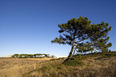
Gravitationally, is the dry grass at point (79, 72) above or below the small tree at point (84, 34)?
below

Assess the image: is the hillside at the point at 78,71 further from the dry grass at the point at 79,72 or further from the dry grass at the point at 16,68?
the dry grass at the point at 16,68

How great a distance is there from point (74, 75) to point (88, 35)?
1364cm

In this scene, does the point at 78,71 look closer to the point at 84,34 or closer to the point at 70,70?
the point at 70,70

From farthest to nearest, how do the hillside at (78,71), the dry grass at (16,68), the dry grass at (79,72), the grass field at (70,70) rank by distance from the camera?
the dry grass at (16,68) < the grass field at (70,70) < the hillside at (78,71) < the dry grass at (79,72)

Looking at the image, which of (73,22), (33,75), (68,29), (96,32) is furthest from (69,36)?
(33,75)

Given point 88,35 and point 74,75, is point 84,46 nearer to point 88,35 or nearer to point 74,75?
point 88,35

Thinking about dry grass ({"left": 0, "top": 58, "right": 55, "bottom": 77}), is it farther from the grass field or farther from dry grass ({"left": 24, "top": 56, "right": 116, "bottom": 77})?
dry grass ({"left": 24, "top": 56, "right": 116, "bottom": 77})

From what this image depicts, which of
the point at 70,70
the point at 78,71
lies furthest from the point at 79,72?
the point at 70,70

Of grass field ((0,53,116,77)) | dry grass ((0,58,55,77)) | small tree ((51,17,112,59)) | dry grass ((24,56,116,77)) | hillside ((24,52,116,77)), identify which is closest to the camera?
dry grass ((24,56,116,77))

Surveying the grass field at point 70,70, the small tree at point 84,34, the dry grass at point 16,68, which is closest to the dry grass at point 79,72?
the grass field at point 70,70

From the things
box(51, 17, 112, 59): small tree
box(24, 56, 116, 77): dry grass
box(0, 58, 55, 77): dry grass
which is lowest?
box(0, 58, 55, 77): dry grass

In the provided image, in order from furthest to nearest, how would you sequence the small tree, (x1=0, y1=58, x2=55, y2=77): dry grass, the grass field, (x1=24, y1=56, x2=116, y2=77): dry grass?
the small tree, (x1=0, y1=58, x2=55, y2=77): dry grass, the grass field, (x1=24, y1=56, x2=116, y2=77): dry grass

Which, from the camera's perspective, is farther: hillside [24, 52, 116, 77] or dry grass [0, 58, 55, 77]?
dry grass [0, 58, 55, 77]

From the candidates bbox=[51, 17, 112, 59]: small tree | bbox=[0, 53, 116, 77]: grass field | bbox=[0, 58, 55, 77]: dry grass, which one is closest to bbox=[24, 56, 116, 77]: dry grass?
bbox=[0, 53, 116, 77]: grass field
